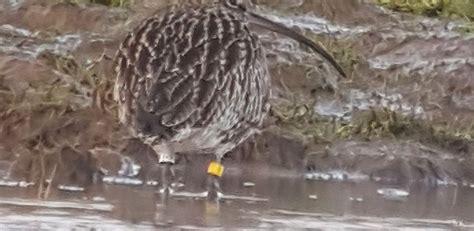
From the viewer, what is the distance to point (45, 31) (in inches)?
481

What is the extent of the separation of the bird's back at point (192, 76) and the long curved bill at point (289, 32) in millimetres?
446

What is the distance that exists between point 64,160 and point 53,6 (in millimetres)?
2404

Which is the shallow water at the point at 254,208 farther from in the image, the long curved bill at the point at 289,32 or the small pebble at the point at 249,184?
the long curved bill at the point at 289,32

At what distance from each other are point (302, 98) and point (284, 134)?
73 cm

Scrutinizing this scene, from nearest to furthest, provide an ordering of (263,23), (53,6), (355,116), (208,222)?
(208,222), (263,23), (355,116), (53,6)

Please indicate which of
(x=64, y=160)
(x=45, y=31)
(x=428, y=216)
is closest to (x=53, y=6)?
(x=45, y=31)

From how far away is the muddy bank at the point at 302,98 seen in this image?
10.6 meters

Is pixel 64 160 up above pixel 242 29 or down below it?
below

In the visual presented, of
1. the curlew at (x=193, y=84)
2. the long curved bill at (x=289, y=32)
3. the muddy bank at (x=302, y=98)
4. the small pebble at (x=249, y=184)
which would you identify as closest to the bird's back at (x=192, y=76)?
the curlew at (x=193, y=84)

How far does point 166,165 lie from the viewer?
9977 millimetres

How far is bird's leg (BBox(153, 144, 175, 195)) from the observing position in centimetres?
972

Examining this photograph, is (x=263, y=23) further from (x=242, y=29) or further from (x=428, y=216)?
(x=428, y=216)

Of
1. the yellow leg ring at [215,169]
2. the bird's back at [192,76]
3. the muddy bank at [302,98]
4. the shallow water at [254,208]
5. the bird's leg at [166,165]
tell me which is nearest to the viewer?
the shallow water at [254,208]

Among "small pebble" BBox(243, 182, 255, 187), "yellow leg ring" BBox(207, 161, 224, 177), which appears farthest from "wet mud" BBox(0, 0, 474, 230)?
"yellow leg ring" BBox(207, 161, 224, 177)
